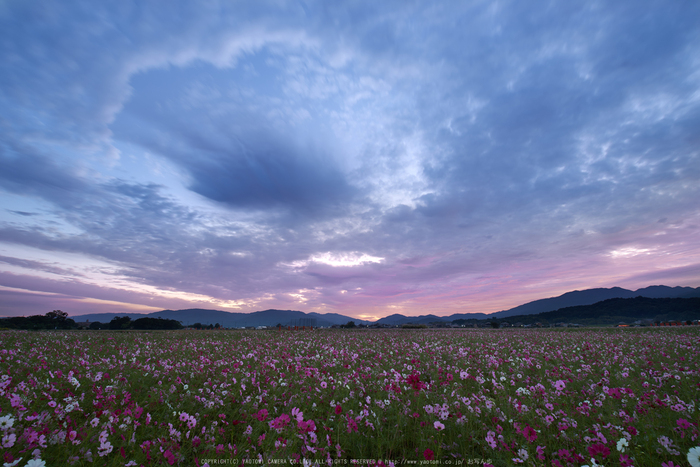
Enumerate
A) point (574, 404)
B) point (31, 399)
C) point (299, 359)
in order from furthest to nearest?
point (299, 359) → point (574, 404) → point (31, 399)

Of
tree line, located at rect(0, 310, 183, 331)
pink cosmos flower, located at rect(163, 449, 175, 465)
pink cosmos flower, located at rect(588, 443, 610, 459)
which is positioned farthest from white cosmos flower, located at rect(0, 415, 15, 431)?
tree line, located at rect(0, 310, 183, 331)

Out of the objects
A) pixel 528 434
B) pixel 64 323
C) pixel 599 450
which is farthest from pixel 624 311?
pixel 64 323

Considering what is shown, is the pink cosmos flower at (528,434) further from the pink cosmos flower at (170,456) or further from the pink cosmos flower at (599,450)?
the pink cosmos flower at (170,456)

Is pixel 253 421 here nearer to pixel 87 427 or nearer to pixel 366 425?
pixel 366 425

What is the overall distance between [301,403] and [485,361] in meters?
8.24

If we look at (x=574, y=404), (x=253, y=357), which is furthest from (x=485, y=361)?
(x=253, y=357)

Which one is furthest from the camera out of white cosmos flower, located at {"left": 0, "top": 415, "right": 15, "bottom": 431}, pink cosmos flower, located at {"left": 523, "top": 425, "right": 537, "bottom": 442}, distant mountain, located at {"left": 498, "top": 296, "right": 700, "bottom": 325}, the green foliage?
distant mountain, located at {"left": 498, "top": 296, "right": 700, "bottom": 325}

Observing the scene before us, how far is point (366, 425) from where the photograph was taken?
484 centimetres

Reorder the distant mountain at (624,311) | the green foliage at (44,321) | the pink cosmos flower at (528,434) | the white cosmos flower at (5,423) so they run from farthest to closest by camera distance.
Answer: the distant mountain at (624,311)
the green foliage at (44,321)
the pink cosmos flower at (528,434)
the white cosmos flower at (5,423)

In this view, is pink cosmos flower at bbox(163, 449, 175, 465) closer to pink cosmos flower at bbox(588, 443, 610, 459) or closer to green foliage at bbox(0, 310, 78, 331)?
pink cosmos flower at bbox(588, 443, 610, 459)

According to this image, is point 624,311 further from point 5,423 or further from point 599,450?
point 5,423

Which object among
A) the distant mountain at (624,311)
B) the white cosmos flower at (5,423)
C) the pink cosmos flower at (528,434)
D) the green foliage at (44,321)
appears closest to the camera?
the white cosmos flower at (5,423)

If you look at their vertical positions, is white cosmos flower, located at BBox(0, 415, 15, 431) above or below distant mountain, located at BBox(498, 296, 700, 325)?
above

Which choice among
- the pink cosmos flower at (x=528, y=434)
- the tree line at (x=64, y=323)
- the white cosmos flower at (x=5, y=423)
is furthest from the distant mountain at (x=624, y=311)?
the white cosmos flower at (x=5, y=423)
